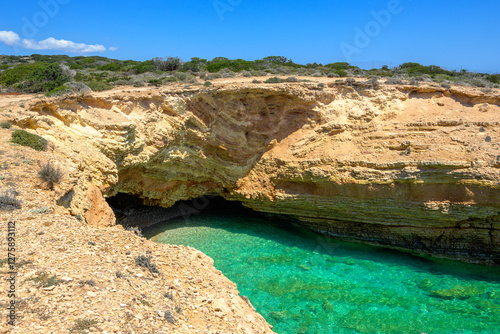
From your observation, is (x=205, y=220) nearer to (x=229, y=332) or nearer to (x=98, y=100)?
(x=98, y=100)

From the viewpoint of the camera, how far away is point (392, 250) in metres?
13.6

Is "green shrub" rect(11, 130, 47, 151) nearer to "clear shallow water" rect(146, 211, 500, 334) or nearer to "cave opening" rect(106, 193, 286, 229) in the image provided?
"clear shallow water" rect(146, 211, 500, 334)

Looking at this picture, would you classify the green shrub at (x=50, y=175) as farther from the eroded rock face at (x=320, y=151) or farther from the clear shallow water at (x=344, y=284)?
the clear shallow water at (x=344, y=284)

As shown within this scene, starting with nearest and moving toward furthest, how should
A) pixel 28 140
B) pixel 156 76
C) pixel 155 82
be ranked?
1. pixel 28 140
2. pixel 155 82
3. pixel 156 76

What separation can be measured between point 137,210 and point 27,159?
8.74 metres

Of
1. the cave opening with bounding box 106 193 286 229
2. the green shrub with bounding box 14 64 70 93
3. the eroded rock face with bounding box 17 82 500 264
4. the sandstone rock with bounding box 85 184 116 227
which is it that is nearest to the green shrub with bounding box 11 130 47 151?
the eroded rock face with bounding box 17 82 500 264

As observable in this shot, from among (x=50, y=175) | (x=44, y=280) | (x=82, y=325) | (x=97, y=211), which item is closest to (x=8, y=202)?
(x=50, y=175)

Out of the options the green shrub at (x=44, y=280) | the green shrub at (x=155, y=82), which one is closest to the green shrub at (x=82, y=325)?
the green shrub at (x=44, y=280)

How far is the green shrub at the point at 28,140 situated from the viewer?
9.41 m

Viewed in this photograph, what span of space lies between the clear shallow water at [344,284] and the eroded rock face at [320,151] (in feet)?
4.29

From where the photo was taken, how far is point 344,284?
1090 cm

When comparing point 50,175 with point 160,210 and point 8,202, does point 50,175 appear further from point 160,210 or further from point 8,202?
point 160,210

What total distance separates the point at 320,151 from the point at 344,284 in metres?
5.41

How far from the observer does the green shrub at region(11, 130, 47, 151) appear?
941 cm
